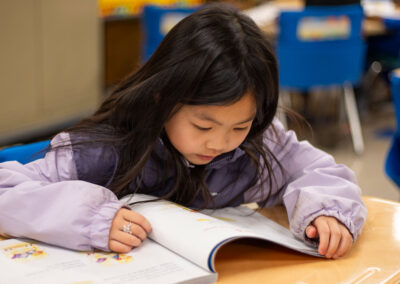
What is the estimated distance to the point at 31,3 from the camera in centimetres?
368

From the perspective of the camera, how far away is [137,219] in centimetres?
101

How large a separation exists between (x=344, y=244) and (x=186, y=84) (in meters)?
0.39

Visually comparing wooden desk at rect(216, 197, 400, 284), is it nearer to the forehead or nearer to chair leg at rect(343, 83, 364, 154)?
the forehead

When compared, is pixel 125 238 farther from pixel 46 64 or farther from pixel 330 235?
pixel 46 64

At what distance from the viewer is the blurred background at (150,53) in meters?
3.49

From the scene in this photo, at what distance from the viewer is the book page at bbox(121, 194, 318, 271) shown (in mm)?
936

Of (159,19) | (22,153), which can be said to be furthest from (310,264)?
(159,19)

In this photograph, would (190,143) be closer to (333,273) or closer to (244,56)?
(244,56)

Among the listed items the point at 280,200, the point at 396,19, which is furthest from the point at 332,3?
the point at 280,200

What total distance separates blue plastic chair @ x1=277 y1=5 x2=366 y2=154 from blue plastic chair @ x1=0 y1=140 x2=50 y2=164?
7.61ft

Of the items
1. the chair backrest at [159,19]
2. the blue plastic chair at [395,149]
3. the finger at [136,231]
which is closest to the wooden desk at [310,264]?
the finger at [136,231]

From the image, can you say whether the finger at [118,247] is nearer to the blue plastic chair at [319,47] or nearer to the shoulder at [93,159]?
the shoulder at [93,159]

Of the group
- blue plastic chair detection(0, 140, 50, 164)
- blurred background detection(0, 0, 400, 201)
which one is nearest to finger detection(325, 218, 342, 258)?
blue plastic chair detection(0, 140, 50, 164)

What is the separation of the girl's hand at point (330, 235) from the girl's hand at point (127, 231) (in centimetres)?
29
